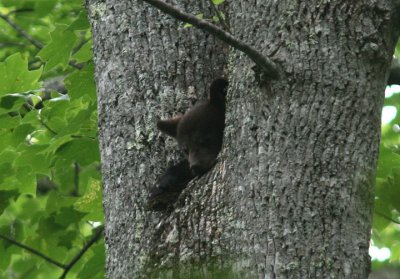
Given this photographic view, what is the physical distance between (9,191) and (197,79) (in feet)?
7.88

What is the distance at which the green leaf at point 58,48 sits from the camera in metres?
4.73

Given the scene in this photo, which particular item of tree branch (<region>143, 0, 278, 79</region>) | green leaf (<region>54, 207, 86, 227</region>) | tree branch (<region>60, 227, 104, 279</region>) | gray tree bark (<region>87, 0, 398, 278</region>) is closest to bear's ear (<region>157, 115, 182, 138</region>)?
gray tree bark (<region>87, 0, 398, 278</region>)

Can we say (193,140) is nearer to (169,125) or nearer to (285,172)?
(169,125)

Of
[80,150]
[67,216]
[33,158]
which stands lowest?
[67,216]

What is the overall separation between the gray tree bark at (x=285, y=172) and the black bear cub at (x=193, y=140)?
0.07 meters

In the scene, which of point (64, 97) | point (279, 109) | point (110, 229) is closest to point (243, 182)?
point (279, 109)

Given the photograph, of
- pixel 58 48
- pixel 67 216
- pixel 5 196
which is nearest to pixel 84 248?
pixel 67 216

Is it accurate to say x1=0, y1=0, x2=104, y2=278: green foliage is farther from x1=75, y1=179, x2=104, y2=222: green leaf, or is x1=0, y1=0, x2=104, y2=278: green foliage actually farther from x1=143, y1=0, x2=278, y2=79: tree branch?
x1=143, y1=0, x2=278, y2=79: tree branch

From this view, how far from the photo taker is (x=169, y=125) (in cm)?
360

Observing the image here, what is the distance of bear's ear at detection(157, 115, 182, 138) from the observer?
11.4 ft

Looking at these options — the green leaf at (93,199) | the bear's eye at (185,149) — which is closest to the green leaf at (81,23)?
the green leaf at (93,199)

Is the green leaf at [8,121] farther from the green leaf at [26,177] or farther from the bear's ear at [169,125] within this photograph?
the bear's ear at [169,125]

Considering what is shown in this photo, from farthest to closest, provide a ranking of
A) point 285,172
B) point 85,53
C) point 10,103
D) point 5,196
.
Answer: point 5,196, point 85,53, point 10,103, point 285,172

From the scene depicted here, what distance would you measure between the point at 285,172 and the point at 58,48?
2565 mm
